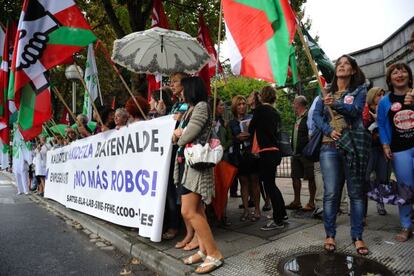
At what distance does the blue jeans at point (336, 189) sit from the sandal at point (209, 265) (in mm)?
1263

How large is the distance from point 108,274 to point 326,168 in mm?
2584

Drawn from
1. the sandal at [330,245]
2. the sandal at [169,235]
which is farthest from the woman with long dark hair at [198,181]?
the sandal at [330,245]

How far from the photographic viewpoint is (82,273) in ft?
13.1

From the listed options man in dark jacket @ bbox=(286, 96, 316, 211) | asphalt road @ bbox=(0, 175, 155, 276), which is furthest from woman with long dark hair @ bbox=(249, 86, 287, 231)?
asphalt road @ bbox=(0, 175, 155, 276)

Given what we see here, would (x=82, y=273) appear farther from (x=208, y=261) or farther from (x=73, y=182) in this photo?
(x=73, y=182)

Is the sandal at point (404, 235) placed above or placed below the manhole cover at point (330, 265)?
above

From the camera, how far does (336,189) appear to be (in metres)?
3.80

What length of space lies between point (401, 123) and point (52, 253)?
14.9 ft

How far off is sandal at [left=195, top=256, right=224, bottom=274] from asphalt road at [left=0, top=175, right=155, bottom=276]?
2.43 ft

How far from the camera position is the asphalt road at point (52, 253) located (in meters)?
4.10

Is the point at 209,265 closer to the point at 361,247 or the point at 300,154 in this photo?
the point at 361,247

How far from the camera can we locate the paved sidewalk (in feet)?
11.6

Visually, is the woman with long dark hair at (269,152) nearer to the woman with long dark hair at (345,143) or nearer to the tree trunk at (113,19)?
the woman with long dark hair at (345,143)

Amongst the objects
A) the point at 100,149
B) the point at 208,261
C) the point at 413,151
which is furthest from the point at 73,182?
the point at 413,151
